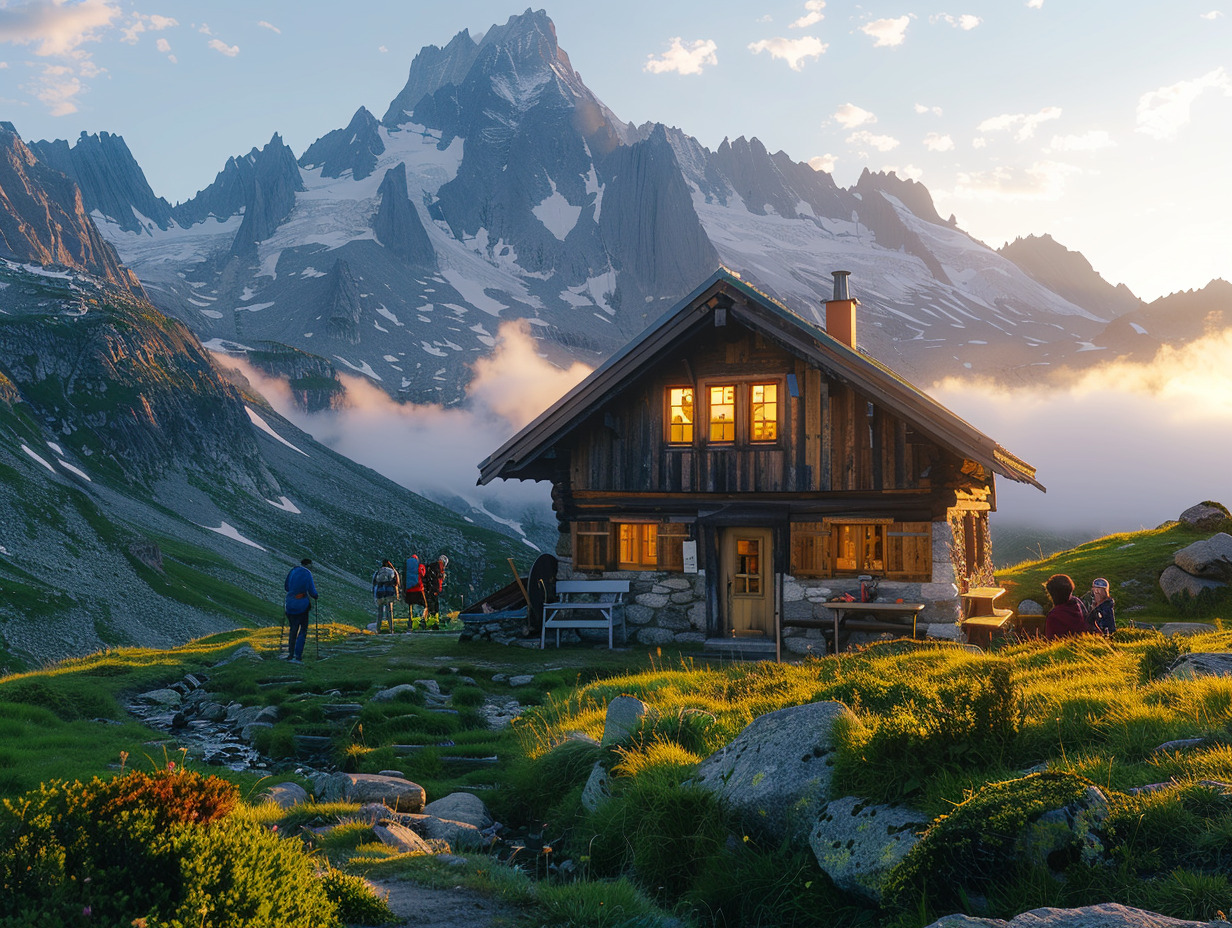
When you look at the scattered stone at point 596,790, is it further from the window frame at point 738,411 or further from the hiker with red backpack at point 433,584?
the hiker with red backpack at point 433,584

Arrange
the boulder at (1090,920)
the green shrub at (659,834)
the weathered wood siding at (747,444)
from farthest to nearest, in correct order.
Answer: the weathered wood siding at (747,444) → the green shrub at (659,834) → the boulder at (1090,920)

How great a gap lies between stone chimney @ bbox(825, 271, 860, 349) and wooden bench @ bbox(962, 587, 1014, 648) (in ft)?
23.9

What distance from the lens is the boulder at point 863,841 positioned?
4965mm

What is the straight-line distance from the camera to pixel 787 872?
566 cm

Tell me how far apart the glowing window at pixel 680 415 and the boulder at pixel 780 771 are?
42.0 ft

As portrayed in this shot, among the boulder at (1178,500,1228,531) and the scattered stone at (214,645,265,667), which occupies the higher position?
the boulder at (1178,500,1228,531)

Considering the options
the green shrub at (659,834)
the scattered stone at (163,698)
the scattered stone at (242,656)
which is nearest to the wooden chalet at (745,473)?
the scattered stone at (242,656)

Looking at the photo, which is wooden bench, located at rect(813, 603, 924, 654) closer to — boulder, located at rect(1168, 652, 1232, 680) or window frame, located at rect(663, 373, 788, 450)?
window frame, located at rect(663, 373, 788, 450)

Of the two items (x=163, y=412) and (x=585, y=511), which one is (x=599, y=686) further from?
(x=163, y=412)

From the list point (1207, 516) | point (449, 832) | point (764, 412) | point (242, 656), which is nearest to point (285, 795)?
point (449, 832)

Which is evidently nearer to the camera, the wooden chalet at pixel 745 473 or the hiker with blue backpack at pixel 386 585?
the wooden chalet at pixel 745 473

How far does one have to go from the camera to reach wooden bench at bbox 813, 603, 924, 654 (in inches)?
636

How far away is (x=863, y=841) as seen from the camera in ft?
17.0

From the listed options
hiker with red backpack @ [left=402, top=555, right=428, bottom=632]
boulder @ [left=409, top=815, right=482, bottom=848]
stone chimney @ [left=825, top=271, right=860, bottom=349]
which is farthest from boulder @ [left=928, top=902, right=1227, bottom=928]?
hiker with red backpack @ [left=402, top=555, right=428, bottom=632]
